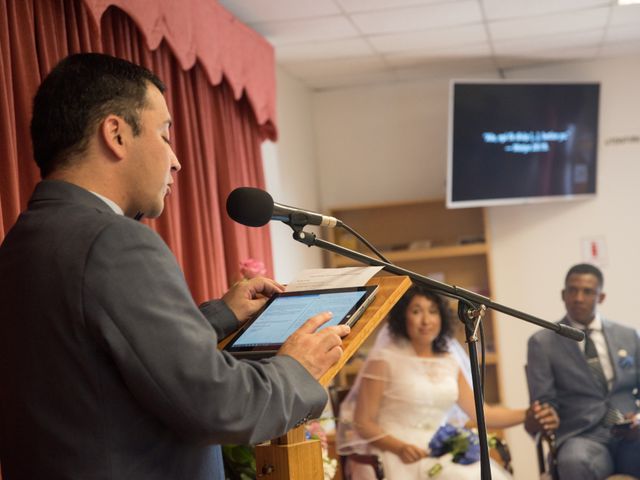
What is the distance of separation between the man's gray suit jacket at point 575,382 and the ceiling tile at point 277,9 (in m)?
1.90

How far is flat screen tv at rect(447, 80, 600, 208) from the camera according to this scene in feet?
17.3

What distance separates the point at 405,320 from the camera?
13.2ft

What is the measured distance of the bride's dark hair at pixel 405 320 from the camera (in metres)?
4.03

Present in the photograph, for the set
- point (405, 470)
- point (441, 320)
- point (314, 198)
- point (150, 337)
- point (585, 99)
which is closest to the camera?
point (150, 337)

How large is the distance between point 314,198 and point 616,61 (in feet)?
7.33

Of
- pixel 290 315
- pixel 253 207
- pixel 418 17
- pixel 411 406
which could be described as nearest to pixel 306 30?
pixel 418 17

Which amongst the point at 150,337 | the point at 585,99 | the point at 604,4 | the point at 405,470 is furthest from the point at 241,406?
the point at 585,99

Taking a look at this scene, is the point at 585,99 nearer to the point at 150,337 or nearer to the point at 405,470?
the point at 405,470

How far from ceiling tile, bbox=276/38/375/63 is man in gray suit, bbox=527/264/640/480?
6.03 ft

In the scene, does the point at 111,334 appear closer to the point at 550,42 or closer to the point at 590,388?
the point at 590,388

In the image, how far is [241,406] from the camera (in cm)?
116

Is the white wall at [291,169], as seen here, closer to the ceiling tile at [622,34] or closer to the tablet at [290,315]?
the ceiling tile at [622,34]

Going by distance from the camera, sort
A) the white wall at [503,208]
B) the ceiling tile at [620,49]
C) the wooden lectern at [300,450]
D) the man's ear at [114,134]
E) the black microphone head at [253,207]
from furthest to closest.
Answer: the white wall at [503,208] → the ceiling tile at [620,49] → the black microphone head at [253,207] → the wooden lectern at [300,450] → the man's ear at [114,134]

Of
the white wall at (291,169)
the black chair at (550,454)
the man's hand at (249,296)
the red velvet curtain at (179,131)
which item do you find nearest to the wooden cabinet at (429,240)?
the white wall at (291,169)
